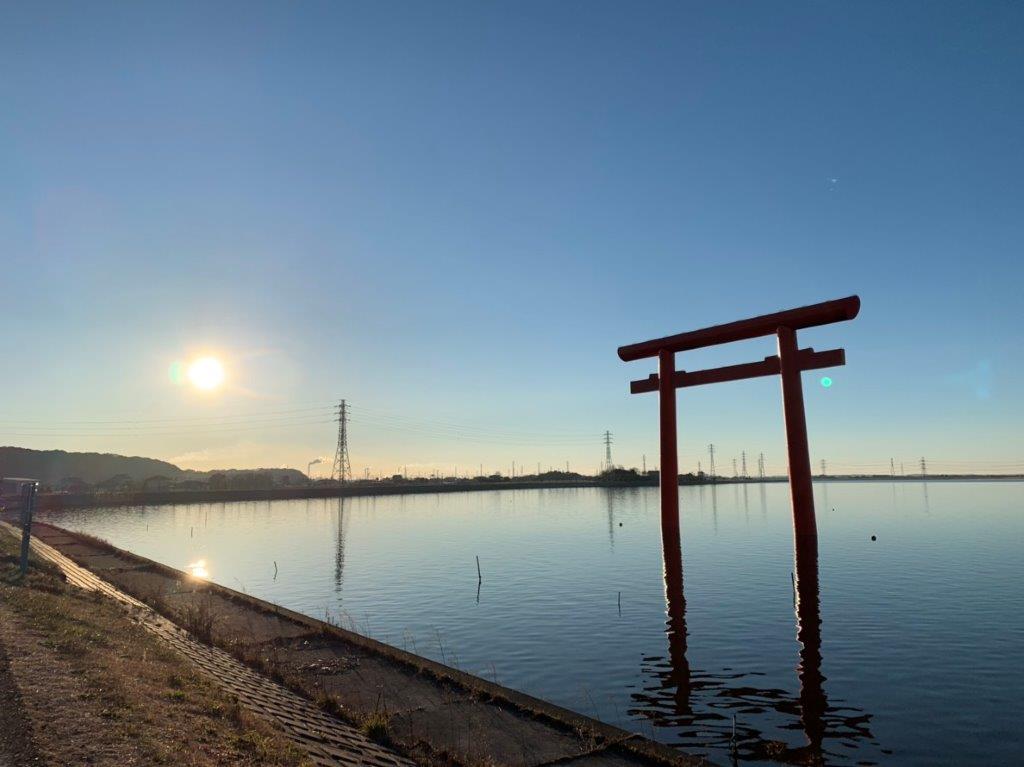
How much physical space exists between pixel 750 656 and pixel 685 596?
23.3 feet

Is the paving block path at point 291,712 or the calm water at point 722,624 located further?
the calm water at point 722,624

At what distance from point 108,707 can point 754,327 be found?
2016cm

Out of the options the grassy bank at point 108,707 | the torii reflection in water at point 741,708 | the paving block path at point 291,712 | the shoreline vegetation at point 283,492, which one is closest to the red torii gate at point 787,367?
the torii reflection in water at point 741,708

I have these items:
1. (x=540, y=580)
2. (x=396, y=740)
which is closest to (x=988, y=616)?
(x=540, y=580)

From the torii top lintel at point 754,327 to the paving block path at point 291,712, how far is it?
17.6 meters

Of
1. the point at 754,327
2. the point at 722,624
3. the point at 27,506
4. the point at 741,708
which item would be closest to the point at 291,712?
the point at 741,708

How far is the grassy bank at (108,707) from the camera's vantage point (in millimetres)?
5457

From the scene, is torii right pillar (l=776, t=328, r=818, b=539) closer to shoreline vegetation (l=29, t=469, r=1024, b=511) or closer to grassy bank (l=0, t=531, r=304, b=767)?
grassy bank (l=0, t=531, r=304, b=767)

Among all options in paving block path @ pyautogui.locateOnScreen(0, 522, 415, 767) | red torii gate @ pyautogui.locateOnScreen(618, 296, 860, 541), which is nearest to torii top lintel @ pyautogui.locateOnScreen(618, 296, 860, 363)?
red torii gate @ pyautogui.locateOnScreen(618, 296, 860, 541)

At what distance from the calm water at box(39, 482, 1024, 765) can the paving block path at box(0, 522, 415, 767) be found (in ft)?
13.6

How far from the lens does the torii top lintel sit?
1970 cm

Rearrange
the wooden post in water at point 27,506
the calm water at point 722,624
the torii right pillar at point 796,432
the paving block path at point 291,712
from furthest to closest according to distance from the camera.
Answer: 1. the torii right pillar at point 796,432
2. the wooden post in water at point 27,506
3. the calm water at point 722,624
4. the paving block path at point 291,712

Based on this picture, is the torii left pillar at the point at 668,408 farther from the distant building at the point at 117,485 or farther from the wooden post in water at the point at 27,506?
the distant building at the point at 117,485

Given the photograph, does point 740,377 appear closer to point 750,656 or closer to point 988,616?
point 988,616
